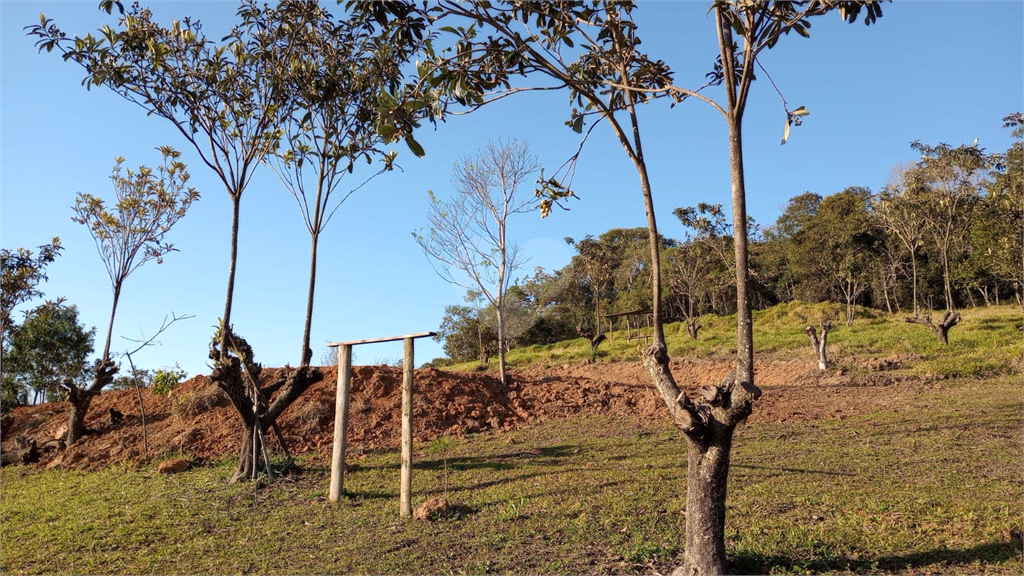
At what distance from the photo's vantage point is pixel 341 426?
728 cm

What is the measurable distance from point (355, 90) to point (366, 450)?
536 cm

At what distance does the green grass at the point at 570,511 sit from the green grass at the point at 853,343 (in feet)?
17.9

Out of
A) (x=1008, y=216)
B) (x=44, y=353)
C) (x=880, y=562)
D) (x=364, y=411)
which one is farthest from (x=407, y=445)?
(x=1008, y=216)

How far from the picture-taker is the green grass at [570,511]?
503 cm

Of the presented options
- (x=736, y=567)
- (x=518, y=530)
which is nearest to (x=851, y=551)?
(x=736, y=567)

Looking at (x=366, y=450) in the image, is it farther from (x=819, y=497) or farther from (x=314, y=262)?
(x=819, y=497)

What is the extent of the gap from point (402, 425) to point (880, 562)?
185 inches

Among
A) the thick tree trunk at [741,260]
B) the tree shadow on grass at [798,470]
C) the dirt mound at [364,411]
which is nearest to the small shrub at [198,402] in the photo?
the dirt mound at [364,411]

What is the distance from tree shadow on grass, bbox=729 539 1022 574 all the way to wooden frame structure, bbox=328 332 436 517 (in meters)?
3.19

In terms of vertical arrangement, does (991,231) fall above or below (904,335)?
above

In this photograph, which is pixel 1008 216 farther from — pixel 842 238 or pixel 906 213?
pixel 842 238

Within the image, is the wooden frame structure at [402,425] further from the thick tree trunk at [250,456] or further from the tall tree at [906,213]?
the tall tree at [906,213]

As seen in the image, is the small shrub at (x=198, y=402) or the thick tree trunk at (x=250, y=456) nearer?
the thick tree trunk at (x=250, y=456)

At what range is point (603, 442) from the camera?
9781 mm
